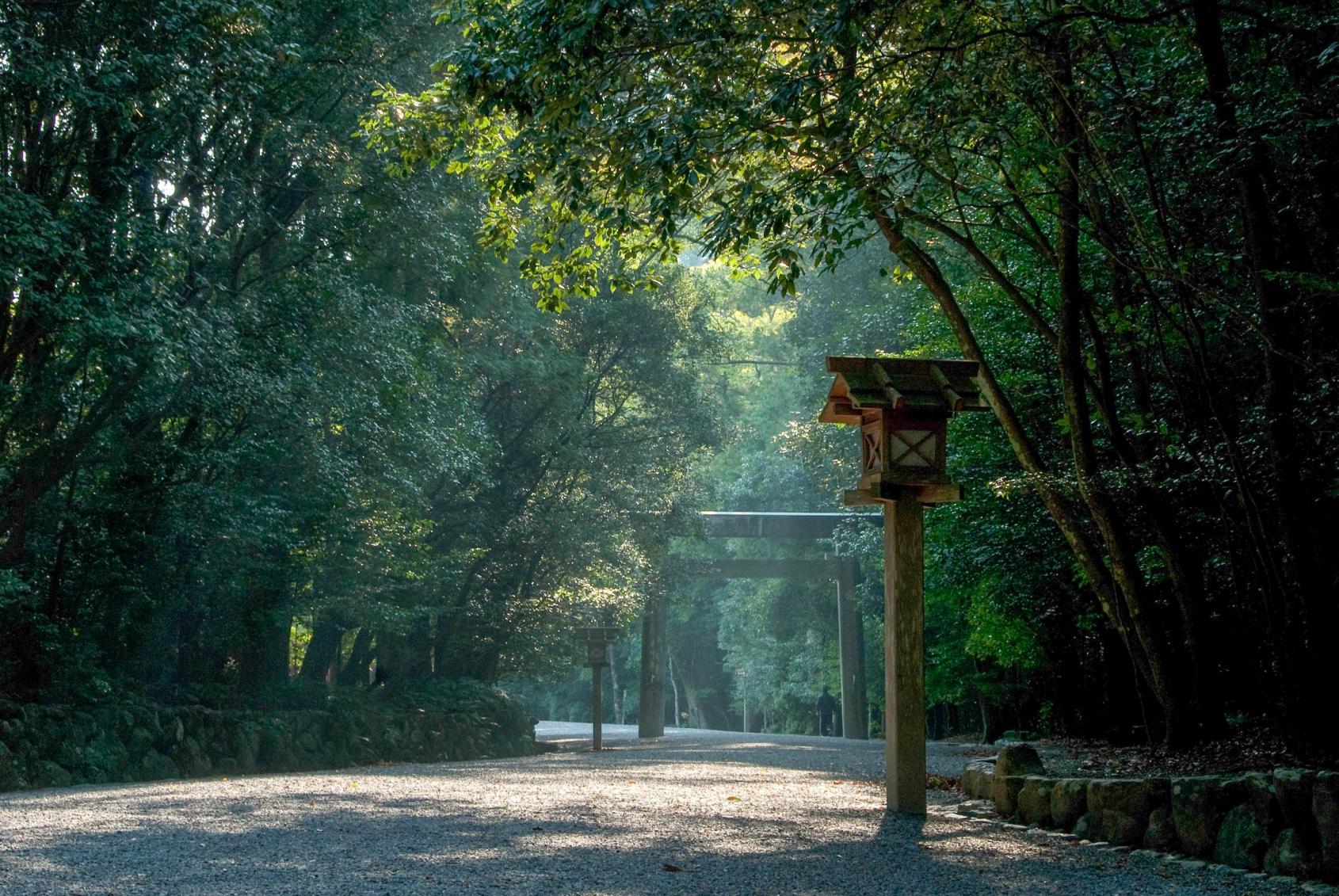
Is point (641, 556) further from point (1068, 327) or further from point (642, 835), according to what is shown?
point (642, 835)

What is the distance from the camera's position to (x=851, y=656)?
2795cm

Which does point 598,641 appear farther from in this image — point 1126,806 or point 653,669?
point 1126,806

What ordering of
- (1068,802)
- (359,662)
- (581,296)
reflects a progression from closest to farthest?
(1068,802) < (581,296) < (359,662)

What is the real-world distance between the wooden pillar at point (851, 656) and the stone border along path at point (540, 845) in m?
18.2

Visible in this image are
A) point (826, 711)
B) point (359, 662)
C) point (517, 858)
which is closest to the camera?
point (517, 858)

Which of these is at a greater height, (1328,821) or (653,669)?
(1328,821)

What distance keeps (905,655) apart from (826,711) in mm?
25847

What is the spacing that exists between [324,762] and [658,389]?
39.8 feet

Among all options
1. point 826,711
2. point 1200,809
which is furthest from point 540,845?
point 826,711

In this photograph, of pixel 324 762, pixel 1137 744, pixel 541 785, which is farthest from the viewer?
Answer: pixel 324 762

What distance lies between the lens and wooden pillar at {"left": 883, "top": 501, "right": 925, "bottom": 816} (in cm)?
721

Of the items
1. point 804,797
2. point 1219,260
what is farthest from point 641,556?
point 1219,260

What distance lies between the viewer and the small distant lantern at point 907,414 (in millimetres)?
7273

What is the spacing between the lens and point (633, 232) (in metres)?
10.1
